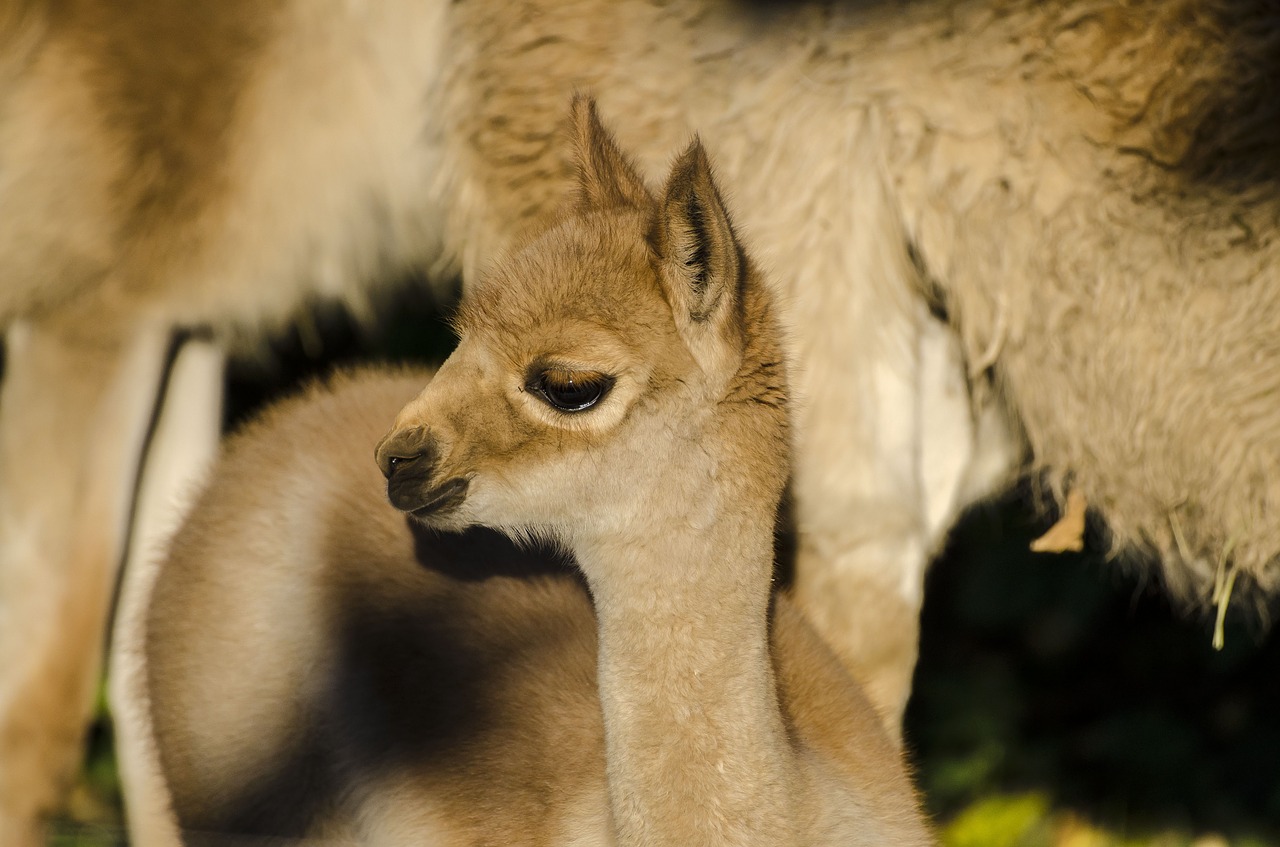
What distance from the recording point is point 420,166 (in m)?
3.56

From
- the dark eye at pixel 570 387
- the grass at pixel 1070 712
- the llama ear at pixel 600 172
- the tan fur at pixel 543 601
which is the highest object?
the llama ear at pixel 600 172

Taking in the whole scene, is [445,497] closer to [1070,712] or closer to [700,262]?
[700,262]

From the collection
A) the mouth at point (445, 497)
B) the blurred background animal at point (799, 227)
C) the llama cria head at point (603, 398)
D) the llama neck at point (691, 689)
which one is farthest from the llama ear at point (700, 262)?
the blurred background animal at point (799, 227)

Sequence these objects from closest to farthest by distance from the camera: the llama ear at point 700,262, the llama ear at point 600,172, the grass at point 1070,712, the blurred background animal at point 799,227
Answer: the llama ear at point 700,262, the llama ear at point 600,172, the blurred background animal at point 799,227, the grass at point 1070,712

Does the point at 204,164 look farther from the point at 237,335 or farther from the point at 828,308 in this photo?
the point at 828,308

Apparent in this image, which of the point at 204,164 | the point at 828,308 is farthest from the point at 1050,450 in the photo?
the point at 204,164

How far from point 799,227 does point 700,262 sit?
95 centimetres

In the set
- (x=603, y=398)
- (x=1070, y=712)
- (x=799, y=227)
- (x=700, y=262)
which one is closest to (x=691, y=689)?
(x=603, y=398)

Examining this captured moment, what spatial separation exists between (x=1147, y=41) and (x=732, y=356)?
107 cm

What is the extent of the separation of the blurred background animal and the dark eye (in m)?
0.97

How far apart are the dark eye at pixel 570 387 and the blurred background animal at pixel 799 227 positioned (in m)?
0.97

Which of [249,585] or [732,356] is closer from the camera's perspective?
[732,356]

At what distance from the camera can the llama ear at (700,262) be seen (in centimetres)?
190

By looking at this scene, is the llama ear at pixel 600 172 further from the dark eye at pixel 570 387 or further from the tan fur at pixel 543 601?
the dark eye at pixel 570 387
